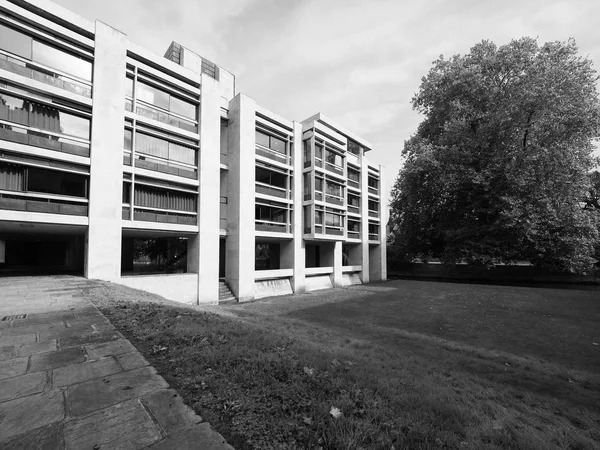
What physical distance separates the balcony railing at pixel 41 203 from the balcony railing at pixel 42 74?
5631 millimetres

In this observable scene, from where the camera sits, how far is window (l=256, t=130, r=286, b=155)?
2320 cm

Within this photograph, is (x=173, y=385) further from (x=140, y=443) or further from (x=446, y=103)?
(x=446, y=103)

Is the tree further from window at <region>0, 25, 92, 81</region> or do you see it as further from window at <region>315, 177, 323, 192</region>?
window at <region>0, 25, 92, 81</region>

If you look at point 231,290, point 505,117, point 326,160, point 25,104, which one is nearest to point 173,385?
point 25,104

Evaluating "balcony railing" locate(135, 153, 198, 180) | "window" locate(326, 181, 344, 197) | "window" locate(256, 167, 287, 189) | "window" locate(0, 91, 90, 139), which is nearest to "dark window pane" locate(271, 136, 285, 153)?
"window" locate(256, 167, 287, 189)

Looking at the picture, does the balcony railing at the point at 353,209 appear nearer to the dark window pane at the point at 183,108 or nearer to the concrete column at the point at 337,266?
the concrete column at the point at 337,266

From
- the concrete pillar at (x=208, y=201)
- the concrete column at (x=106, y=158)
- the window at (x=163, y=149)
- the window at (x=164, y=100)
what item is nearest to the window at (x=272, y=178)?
the concrete pillar at (x=208, y=201)

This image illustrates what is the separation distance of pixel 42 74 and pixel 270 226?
51.6 ft

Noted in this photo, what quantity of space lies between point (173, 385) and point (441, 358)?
7458 mm

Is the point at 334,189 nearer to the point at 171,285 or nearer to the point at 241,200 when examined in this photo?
the point at 241,200

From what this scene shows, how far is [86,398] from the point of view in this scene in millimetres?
2734

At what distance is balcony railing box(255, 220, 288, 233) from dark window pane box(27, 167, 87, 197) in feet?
36.7

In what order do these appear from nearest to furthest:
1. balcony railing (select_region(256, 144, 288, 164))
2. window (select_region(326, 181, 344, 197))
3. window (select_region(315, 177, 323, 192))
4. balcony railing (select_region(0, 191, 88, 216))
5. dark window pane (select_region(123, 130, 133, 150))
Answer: balcony railing (select_region(0, 191, 88, 216)) → dark window pane (select_region(123, 130, 133, 150)) → balcony railing (select_region(256, 144, 288, 164)) → window (select_region(315, 177, 323, 192)) → window (select_region(326, 181, 344, 197))

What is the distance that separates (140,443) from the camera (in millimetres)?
2135
